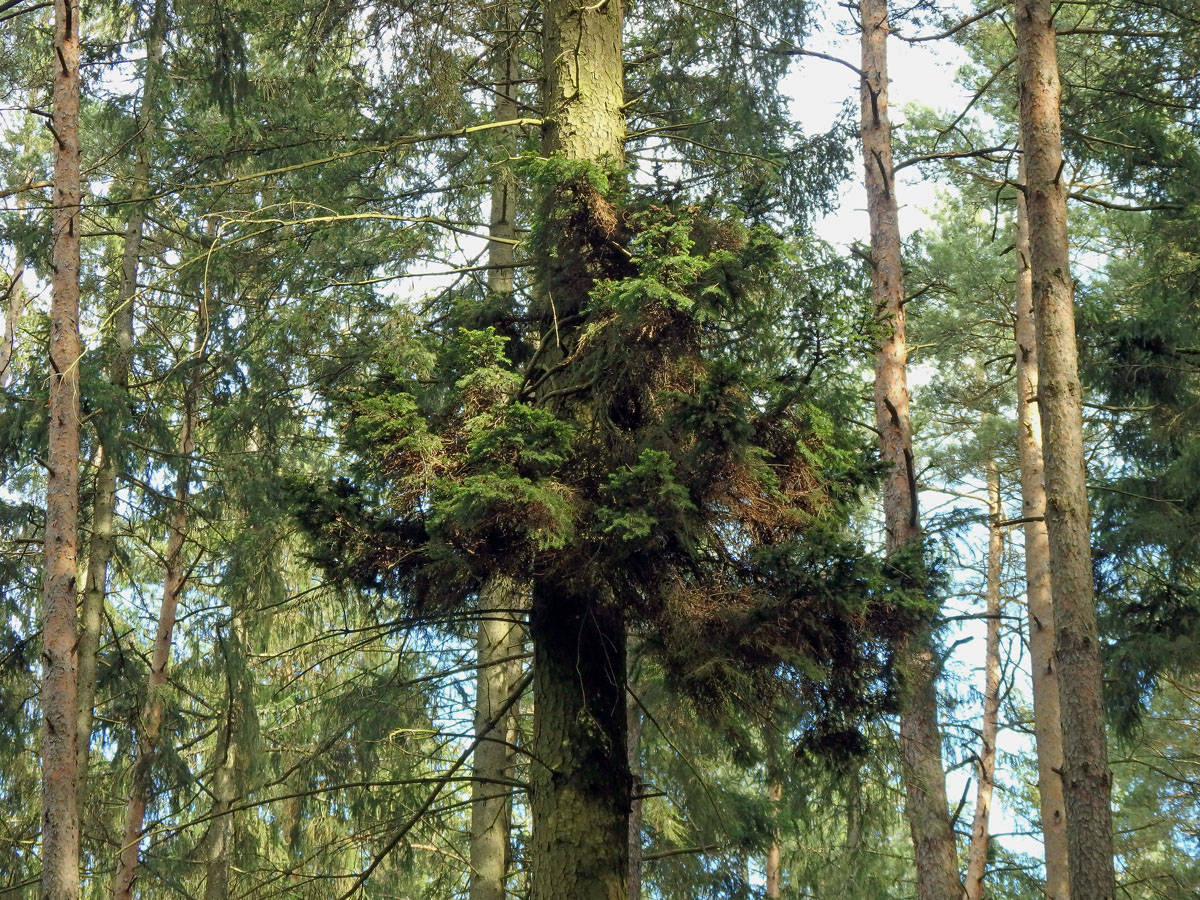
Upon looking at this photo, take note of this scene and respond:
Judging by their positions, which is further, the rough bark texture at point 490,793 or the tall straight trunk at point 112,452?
the tall straight trunk at point 112,452

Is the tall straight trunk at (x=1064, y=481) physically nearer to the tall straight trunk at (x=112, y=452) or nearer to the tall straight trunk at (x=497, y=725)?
the tall straight trunk at (x=497, y=725)

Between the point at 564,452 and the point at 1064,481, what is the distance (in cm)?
361

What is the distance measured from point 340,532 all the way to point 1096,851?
4.60 meters

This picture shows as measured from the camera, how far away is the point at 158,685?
1116cm

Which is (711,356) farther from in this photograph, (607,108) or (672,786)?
(672,786)

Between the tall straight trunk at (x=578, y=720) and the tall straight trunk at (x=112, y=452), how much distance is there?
5165 millimetres

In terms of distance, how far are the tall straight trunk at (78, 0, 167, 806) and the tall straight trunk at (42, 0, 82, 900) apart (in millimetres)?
973

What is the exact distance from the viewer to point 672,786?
39.6ft

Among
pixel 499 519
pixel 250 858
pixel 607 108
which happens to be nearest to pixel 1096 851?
pixel 499 519

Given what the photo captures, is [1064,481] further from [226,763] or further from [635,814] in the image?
[226,763]

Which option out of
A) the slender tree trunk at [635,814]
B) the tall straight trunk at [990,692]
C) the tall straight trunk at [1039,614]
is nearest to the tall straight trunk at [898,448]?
the tall straight trunk at [1039,614]

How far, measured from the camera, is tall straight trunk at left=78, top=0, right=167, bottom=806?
10.3 meters

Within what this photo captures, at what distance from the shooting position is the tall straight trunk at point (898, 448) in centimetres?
854

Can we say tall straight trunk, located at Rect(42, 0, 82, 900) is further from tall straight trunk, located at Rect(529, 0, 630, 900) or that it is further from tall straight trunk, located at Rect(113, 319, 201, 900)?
tall straight trunk, located at Rect(529, 0, 630, 900)
